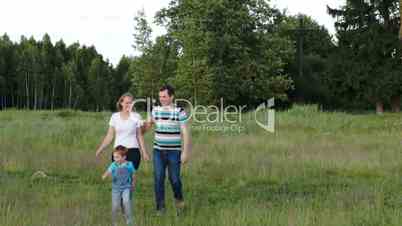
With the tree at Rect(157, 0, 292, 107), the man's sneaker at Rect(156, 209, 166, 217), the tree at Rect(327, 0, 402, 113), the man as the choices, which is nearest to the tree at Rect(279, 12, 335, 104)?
the tree at Rect(327, 0, 402, 113)

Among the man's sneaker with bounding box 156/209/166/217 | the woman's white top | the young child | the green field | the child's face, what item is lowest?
the man's sneaker with bounding box 156/209/166/217

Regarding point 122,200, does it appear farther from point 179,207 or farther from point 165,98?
point 165,98

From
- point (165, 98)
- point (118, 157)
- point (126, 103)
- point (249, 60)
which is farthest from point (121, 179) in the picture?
point (249, 60)

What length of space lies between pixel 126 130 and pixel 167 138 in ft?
1.91

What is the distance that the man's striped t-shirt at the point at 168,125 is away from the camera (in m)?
6.70

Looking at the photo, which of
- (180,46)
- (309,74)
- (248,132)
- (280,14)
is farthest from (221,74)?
(309,74)

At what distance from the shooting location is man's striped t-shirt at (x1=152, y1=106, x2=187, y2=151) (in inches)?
264

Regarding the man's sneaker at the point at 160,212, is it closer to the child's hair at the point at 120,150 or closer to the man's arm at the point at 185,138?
the man's arm at the point at 185,138

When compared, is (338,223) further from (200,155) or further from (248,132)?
(248,132)

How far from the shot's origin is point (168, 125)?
6695 millimetres

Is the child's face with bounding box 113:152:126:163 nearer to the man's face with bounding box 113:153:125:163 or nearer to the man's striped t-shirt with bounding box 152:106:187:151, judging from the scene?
the man's face with bounding box 113:153:125:163

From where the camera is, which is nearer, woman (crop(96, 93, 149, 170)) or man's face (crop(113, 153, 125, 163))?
man's face (crop(113, 153, 125, 163))

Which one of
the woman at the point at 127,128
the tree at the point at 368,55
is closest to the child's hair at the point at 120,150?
the woman at the point at 127,128

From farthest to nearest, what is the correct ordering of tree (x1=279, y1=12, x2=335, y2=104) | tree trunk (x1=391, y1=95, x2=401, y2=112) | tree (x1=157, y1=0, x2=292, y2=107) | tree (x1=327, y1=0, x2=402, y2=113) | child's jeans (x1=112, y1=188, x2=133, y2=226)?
tree (x1=279, y1=12, x2=335, y2=104)
tree trunk (x1=391, y1=95, x2=401, y2=112)
tree (x1=327, y1=0, x2=402, y2=113)
tree (x1=157, y1=0, x2=292, y2=107)
child's jeans (x1=112, y1=188, x2=133, y2=226)
